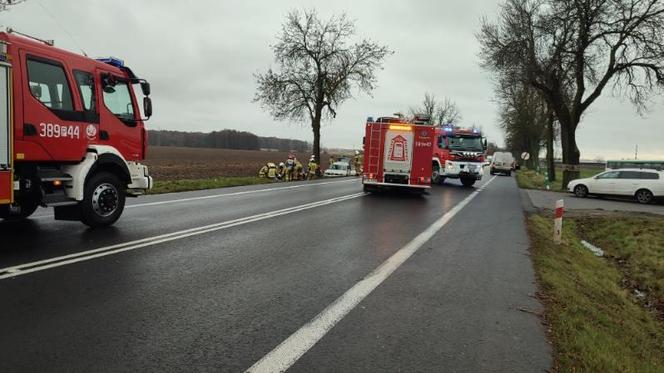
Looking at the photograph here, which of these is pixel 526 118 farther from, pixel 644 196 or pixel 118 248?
pixel 118 248

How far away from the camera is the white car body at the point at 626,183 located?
19703mm

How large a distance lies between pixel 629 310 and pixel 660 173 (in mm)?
16381

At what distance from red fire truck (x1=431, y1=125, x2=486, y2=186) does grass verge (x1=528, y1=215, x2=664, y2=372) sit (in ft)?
36.7

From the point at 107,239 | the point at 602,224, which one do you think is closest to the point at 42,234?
the point at 107,239

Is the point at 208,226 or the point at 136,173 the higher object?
the point at 136,173

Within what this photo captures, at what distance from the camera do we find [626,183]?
20.8 meters

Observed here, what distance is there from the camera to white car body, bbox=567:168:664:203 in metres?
19.7

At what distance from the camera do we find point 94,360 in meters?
3.21

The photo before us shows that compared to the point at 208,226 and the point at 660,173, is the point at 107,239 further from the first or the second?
the point at 660,173

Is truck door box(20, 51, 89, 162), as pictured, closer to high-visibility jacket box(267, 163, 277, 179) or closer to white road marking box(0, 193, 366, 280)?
white road marking box(0, 193, 366, 280)

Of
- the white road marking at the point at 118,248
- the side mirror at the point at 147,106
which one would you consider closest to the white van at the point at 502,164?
the white road marking at the point at 118,248

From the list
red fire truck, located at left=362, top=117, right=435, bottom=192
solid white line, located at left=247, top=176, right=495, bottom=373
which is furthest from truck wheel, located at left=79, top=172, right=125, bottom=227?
red fire truck, located at left=362, top=117, right=435, bottom=192

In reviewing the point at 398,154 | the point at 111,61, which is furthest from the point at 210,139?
the point at 111,61

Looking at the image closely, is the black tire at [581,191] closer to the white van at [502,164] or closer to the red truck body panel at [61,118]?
the red truck body panel at [61,118]
